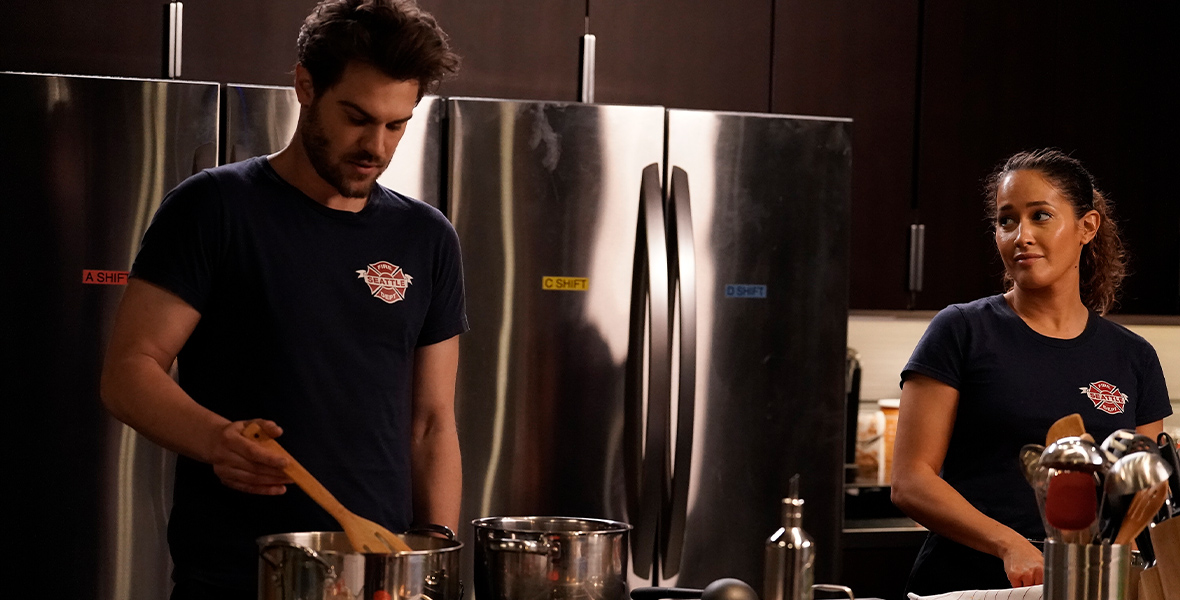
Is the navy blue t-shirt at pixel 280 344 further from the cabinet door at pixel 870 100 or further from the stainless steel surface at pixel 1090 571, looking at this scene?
the cabinet door at pixel 870 100

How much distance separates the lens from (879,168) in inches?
122

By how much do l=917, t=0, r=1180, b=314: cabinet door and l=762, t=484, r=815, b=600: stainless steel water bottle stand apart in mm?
2006

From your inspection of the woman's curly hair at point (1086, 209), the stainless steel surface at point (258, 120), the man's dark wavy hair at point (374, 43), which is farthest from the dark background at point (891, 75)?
the man's dark wavy hair at point (374, 43)

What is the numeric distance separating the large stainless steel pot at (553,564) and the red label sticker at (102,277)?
1432 millimetres

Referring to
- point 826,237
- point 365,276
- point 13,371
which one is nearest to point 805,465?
point 826,237

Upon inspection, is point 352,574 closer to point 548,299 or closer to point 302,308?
point 302,308

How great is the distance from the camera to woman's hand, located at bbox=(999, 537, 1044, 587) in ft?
5.20

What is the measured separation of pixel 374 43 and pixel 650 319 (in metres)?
1.22

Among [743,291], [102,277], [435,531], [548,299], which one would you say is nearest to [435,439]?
[435,531]

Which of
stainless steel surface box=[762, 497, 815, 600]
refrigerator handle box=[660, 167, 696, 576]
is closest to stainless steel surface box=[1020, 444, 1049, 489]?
stainless steel surface box=[762, 497, 815, 600]

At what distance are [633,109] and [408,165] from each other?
1.62 feet

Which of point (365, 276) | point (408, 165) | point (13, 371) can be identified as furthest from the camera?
point (408, 165)

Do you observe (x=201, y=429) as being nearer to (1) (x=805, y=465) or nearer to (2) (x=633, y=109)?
(2) (x=633, y=109)

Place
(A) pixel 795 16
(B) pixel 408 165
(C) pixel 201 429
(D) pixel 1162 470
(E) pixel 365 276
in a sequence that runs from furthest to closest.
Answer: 1. (A) pixel 795 16
2. (B) pixel 408 165
3. (E) pixel 365 276
4. (C) pixel 201 429
5. (D) pixel 1162 470
